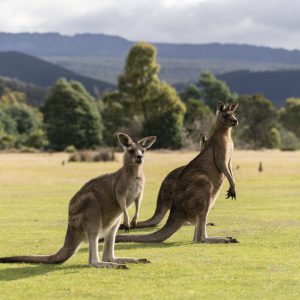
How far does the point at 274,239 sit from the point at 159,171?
25608mm

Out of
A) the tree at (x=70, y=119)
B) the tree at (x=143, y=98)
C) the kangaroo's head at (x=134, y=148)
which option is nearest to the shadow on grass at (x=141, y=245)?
the kangaroo's head at (x=134, y=148)

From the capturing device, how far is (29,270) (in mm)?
9836

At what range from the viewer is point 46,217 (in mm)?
18141

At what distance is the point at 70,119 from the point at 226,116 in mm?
62091

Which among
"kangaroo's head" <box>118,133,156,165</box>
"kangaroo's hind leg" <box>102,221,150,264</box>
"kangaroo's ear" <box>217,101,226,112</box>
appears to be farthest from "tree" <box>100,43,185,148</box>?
"kangaroo's hind leg" <box>102,221,150,264</box>

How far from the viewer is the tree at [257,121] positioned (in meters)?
90.6

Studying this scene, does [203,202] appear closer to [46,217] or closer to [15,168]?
[46,217]

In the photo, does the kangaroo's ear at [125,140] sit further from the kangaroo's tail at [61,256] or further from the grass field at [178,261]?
the grass field at [178,261]

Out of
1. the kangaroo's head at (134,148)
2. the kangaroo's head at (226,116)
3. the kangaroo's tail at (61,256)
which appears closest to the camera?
the kangaroo's tail at (61,256)

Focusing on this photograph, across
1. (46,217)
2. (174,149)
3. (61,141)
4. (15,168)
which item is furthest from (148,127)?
(46,217)

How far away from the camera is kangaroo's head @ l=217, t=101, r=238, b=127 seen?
13.4 m

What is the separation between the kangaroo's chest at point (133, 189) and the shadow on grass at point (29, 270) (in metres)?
1.10

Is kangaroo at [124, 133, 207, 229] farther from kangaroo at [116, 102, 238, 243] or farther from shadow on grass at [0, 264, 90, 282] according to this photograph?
shadow on grass at [0, 264, 90, 282]

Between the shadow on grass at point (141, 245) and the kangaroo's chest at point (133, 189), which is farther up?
the kangaroo's chest at point (133, 189)
